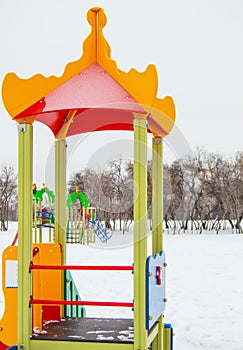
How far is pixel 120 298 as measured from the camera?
370 inches

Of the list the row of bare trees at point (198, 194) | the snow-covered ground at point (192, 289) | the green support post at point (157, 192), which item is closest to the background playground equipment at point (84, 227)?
the snow-covered ground at point (192, 289)

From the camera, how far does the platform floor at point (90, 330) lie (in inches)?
174

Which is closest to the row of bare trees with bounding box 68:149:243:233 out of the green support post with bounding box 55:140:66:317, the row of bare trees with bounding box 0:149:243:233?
the row of bare trees with bounding box 0:149:243:233

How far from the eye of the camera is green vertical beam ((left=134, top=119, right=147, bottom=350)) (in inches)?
163

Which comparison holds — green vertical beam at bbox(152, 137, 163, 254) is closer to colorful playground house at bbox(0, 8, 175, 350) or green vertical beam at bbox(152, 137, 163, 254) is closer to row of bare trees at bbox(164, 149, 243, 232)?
colorful playground house at bbox(0, 8, 175, 350)

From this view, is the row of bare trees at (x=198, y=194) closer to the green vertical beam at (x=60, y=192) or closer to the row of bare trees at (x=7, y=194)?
the row of bare trees at (x=7, y=194)

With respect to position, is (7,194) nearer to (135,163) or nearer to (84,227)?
(84,227)

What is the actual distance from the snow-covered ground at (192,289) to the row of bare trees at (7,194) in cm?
676

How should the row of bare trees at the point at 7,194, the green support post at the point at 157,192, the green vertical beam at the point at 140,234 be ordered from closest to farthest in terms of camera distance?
1. the green vertical beam at the point at 140,234
2. the green support post at the point at 157,192
3. the row of bare trees at the point at 7,194

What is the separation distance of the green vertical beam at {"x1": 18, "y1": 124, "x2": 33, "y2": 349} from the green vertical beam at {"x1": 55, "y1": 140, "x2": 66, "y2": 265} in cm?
124

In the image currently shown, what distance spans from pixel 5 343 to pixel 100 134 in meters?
2.77

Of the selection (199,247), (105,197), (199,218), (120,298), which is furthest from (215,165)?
(120,298)

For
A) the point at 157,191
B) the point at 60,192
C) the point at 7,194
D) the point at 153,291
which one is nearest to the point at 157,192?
the point at 157,191

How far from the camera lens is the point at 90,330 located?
4.78m
